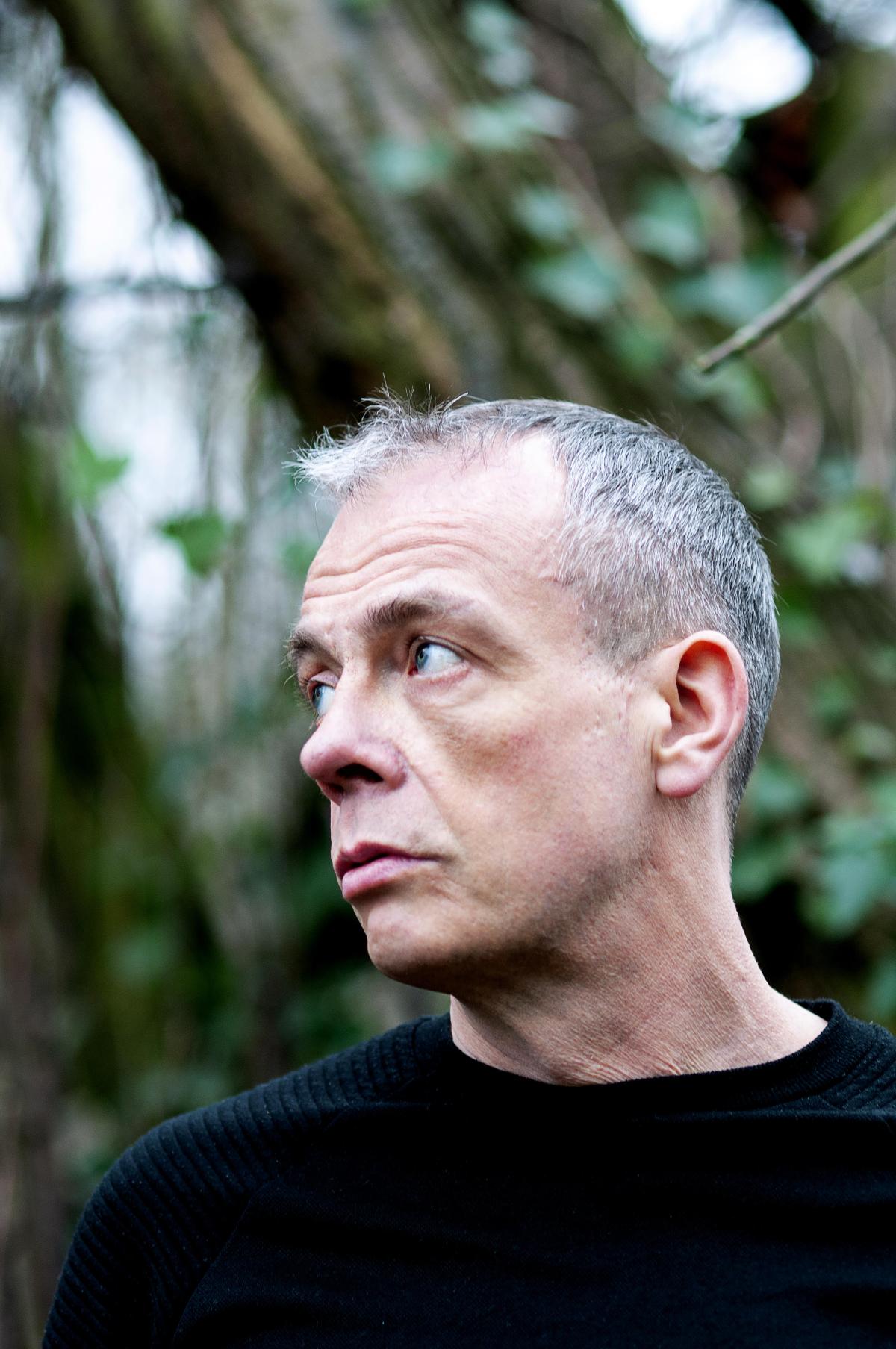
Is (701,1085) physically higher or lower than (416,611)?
lower

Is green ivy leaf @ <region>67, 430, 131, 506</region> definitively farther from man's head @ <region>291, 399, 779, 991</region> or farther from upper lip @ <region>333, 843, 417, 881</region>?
upper lip @ <region>333, 843, 417, 881</region>

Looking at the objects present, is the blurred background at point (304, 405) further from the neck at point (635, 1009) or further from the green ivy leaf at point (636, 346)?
the neck at point (635, 1009)

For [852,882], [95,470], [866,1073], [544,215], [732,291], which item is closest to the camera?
[866,1073]

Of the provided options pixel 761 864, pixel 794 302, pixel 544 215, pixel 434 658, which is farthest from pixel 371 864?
pixel 544 215

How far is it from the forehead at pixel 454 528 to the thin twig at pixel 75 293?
1956 mm

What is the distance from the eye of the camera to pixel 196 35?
111 inches

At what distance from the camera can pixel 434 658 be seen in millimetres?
1508

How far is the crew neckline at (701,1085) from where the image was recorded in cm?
146

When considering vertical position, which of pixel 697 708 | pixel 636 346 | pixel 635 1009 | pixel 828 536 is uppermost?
pixel 636 346

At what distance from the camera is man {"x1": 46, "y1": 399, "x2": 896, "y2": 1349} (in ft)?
4.56

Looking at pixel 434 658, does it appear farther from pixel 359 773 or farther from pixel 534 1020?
pixel 534 1020

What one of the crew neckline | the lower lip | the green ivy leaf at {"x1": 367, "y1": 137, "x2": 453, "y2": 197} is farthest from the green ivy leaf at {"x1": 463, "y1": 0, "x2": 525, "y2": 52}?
the crew neckline

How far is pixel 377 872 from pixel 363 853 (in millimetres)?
32

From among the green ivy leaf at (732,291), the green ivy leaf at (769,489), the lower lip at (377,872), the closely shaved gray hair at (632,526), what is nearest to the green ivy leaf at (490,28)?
the green ivy leaf at (732,291)
